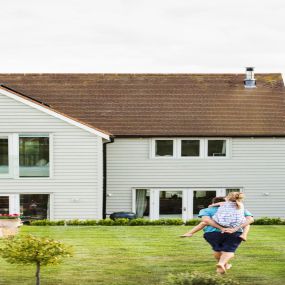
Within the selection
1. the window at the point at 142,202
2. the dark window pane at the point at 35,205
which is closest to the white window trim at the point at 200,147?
the window at the point at 142,202

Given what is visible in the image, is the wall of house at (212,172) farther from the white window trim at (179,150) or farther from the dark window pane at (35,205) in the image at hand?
the dark window pane at (35,205)

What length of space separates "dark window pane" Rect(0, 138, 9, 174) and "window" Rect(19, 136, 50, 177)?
588 mm

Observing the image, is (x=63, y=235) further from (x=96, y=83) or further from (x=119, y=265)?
(x=96, y=83)

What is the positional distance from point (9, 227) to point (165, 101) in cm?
1891

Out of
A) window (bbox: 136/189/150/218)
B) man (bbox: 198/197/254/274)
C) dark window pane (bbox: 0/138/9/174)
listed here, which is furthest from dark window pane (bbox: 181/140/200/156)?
man (bbox: 198/197/254/274)

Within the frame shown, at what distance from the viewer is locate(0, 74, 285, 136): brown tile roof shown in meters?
40.9

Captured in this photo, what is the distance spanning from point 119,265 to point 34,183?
61.4ft

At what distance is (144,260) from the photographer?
778 inches

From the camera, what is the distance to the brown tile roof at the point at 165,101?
40.9 m

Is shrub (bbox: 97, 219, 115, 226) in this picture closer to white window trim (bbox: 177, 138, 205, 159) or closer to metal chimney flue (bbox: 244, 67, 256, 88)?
white window trim (bbox: 177, 138, 205, 159)

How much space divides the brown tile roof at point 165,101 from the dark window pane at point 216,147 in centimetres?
55

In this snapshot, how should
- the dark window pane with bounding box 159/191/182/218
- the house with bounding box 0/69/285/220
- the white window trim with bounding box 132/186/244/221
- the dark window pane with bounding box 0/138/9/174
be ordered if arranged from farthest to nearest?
1. the dark window pane with bounding box 159/191/182/218
2. the white window trim with bounding box 132/186/244/221
3. the house with bounding box 0/69/285/220
4. the dark window pane with bounding box 0/138/9/174

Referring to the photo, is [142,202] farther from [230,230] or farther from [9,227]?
[230,230]

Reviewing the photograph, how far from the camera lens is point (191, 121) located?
136 feet
